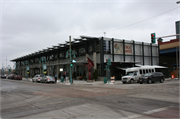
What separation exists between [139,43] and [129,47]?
3.87m

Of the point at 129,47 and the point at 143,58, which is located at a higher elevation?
the point at 129,47

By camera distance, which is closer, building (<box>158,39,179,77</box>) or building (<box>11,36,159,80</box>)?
building (<box>11,36,159,80</box>)

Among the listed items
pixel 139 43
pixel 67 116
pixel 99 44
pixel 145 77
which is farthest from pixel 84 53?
pixel 67 116

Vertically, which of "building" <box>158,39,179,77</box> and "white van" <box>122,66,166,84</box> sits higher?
"building" <box>158,39,179,77</box>

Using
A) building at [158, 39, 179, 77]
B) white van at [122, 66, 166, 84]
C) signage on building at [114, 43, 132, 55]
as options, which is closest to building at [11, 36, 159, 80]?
signage on building at [114, 43, 132, 55]

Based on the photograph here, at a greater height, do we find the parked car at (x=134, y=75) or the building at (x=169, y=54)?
A: the building at (x=169, y=54)

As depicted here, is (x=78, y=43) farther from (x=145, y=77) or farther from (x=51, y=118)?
(x=51, y=118)

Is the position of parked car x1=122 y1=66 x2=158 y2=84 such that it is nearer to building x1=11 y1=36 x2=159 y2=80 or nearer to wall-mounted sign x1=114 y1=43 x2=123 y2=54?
building x1=11 y1=36 x2=159 y2=80

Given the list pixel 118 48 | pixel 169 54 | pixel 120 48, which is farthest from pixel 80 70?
pixel 169 54

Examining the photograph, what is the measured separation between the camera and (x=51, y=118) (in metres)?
6.70

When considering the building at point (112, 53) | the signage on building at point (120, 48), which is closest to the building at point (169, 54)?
the building at point (112, 53)

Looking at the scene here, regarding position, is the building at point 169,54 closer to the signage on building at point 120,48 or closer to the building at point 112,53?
the building at point 112,53

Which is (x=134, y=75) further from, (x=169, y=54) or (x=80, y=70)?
(x=169, y=54)

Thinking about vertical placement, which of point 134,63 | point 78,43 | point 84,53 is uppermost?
point 78,43
